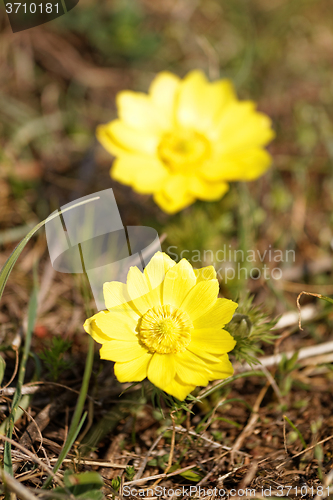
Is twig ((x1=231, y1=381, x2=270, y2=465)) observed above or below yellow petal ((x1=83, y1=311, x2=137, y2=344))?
below

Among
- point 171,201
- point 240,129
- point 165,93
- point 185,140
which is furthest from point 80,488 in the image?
point 165,93

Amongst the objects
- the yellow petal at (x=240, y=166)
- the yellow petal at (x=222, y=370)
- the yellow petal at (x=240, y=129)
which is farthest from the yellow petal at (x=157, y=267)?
the yellow petal at (x=240, y=129)

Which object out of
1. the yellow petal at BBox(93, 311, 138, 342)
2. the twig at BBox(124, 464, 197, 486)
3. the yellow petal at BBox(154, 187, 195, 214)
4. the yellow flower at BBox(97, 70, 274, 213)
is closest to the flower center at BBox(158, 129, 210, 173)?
the yellow flower at BBox(97, 70, 274, 213)

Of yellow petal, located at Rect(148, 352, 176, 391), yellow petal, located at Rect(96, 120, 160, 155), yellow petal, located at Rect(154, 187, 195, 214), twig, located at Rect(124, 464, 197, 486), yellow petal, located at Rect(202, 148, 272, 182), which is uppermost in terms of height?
yellow petal, located at Rect(96, 120, 160, 155)

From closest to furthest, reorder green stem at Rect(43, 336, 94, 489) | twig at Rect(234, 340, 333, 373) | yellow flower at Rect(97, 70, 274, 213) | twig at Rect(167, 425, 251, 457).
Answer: green stem at Rect(43, 336, 94, 489)
twig at Rect(167, 425, 251, 457)
twig at Rect(234, 340, 333, 373)
yellow flower at Rect(97, 70, 274, 213)

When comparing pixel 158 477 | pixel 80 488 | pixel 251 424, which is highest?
pixel 80 488

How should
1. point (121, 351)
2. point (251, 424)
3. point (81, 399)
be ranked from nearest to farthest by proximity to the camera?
point (81, 399) < point (121, 351) < point (251, 424)

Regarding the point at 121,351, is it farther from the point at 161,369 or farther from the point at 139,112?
the point at 139,112

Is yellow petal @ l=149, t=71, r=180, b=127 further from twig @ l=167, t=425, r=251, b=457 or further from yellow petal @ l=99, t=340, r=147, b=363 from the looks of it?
twig @ l=167, t=425, r=251, b=457
